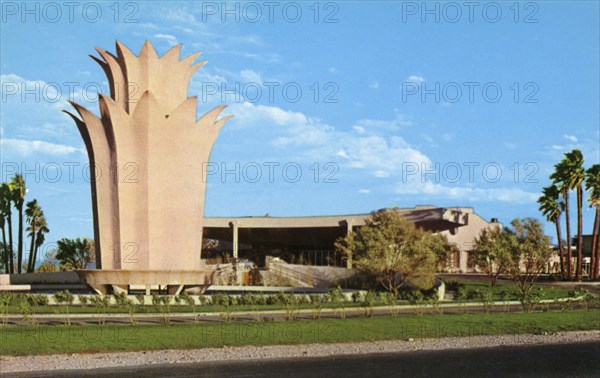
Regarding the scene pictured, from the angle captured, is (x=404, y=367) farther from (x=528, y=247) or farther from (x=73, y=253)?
(x=73, y=253)

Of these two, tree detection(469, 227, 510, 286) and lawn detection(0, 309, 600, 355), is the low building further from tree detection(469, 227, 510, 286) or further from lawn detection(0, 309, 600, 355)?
lawn detection(0, 309, 600, 355)

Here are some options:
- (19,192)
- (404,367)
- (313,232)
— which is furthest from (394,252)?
(19,192)

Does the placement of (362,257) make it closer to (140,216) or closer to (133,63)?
(140,216)

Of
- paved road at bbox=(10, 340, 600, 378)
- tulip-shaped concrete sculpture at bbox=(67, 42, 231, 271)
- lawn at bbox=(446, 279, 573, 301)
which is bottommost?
paved road at bbox=(10, 340, 600, 378)

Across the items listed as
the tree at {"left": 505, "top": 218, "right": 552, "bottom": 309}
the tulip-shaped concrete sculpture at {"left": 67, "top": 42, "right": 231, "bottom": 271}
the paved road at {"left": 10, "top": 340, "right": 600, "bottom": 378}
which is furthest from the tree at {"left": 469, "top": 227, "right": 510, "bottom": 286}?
the paved road at {"left": 10, "top": 340, "right": 600, "bottom": 378}

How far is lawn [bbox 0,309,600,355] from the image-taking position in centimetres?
2220

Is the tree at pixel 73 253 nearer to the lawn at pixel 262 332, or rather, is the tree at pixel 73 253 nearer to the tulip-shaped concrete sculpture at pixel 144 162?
the tulip-shaped concrete sculpture at pixel 144 162

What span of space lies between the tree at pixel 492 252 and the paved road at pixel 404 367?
818 inches

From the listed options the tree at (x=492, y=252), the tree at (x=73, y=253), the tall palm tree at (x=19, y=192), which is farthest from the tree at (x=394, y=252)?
the tall palm tree at (x=19, y=192)

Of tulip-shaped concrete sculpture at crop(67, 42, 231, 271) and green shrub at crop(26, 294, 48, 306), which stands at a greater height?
tulip-shaped concrete sculpture at crop(67, 42, 231, 271)

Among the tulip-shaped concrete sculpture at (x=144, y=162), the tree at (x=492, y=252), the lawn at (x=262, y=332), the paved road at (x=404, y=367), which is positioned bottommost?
the paved road at (x=404, y=367)

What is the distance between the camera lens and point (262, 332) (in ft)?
83.0

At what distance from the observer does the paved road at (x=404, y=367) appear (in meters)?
19.3

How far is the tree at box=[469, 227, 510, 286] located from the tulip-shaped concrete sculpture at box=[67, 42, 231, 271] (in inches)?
778
